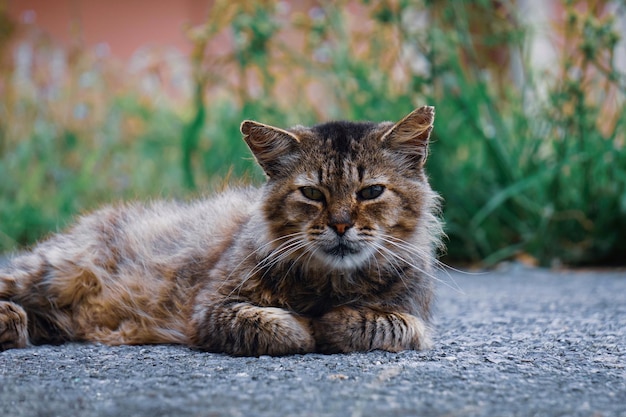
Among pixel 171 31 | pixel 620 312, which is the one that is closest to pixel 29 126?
pixel 171 31

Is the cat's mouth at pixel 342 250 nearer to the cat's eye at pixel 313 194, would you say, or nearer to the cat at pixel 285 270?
the cat at pixel 285 270

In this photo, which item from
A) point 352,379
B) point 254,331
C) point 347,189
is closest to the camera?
point 352,379

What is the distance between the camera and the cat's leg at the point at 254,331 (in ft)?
8.96

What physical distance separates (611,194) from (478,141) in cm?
110

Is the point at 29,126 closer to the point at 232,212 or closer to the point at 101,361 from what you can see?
the point at 232,212

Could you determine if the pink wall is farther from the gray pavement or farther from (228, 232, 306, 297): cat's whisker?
the gray pavement

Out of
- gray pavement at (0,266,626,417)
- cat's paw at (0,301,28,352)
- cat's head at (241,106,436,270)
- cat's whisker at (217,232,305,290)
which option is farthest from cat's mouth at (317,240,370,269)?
cat's paw at (0,301,28,352)

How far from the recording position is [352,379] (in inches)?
92.4

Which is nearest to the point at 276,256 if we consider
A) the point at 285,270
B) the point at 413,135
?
the point at 285,270

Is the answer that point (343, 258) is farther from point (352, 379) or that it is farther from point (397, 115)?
point (397, 115)

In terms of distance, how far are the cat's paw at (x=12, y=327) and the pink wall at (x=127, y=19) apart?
7598 mm

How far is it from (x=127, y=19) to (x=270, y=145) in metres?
8.14

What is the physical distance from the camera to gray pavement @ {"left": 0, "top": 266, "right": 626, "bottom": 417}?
6.64 ft

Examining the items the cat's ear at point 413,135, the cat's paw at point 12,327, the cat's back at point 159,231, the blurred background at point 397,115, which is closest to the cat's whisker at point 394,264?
the cat's ear at point 413,135
